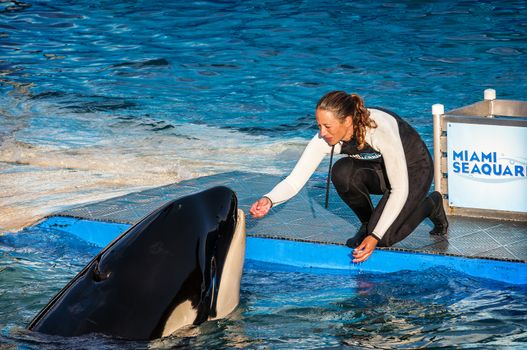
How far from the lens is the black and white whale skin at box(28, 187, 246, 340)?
4.24 metres

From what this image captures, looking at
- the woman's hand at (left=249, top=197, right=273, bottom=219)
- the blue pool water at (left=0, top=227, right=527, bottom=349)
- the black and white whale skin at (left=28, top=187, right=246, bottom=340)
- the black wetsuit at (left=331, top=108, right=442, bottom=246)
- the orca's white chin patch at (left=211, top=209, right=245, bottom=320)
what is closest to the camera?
the black and white whale skin at (left=28, top=187, right=246, bottom=340)

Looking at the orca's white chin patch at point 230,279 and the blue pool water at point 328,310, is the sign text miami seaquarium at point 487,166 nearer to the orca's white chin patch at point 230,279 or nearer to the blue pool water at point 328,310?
the blue pool water at point 328,310

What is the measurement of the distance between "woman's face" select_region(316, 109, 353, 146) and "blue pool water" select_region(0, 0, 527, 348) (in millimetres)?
1016

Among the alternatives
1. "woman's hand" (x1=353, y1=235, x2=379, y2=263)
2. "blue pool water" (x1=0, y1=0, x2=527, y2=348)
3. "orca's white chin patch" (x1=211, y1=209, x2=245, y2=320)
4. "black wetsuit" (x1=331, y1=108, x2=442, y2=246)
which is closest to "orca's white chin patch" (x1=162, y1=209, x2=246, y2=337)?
"orca's white chin patch" (x1=211, y1=209, x2=245, y2=320)

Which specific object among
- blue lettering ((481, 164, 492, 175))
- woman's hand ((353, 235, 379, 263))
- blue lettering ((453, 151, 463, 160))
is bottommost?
woman's hand ((353, 235, 379, 263))

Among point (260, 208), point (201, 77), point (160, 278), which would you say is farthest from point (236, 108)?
point (160, 278)

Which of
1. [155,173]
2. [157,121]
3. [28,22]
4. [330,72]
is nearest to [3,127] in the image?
[157,121]

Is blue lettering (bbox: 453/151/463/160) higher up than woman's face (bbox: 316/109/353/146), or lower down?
lower down

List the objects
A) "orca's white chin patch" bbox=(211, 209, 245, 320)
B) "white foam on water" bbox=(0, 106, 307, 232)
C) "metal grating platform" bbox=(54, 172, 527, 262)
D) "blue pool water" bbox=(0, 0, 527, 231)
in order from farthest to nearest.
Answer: "blue pool water" bbox=(0, 0, 527, 231) < "white foam on water" bbox=(0, 106, 307, 232) < "metal grating platform" bbox=(54, 172, 527, 262) < "orca's white chin patch" bbox=(211, 209, 245, 320)

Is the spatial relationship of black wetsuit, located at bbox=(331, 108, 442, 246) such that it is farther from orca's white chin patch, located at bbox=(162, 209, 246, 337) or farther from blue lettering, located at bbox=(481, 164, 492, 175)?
orca's white chin patch, located at bbox=(162, 209, 246, 337)

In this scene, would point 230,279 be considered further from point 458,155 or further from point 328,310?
point 458,155

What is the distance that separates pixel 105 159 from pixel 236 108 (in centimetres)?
326

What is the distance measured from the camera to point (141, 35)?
1823 cm

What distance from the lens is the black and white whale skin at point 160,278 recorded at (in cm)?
424
